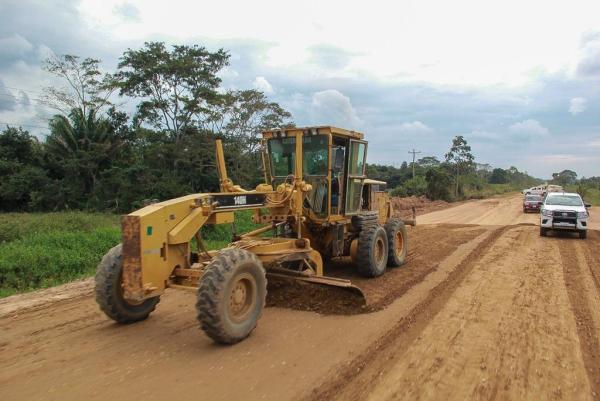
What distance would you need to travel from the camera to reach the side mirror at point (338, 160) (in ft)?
28.5

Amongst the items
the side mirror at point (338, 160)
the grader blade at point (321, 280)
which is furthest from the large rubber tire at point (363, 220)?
the grader blade at point (321, 280)

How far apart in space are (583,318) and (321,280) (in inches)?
144

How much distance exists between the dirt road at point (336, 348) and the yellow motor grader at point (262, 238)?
0.44m

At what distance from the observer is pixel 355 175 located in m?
9.29

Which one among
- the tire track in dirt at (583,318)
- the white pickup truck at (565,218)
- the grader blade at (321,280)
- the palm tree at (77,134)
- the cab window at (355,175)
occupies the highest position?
the palm tree at (77,134)

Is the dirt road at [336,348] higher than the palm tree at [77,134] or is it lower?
lower

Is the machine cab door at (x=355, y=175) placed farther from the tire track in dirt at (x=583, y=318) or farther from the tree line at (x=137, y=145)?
the tree line at (x=137, y=145)

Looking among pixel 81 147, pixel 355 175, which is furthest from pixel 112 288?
pixel 81 147

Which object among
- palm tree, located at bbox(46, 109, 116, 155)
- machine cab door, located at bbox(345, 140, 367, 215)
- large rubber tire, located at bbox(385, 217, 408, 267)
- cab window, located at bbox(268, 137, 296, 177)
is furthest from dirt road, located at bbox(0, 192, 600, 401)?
palm tree, located at bbox(46, 109, 116, 155)

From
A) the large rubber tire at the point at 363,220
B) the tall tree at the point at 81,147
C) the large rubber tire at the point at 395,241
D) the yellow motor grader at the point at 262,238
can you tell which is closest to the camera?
the yellow motor grader at the point at 262,238

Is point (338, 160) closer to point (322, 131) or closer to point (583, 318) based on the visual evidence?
point (322, 131)

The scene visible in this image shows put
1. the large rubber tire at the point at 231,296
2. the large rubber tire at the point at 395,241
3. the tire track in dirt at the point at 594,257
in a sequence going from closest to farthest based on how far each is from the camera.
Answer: the large rubber tire at the point at 231,296 → the tire track in dirt at the point at 594,257 → the large rubber tire at the point at 395,241

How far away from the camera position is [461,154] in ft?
173

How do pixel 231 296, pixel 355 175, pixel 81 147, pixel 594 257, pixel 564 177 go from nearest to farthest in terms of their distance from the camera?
pixel 231 296, pixel 355 175, pixel 594 257, pixel 81 147, pixel 564 177
